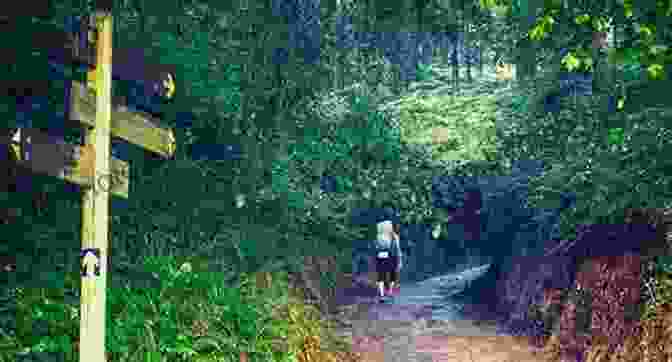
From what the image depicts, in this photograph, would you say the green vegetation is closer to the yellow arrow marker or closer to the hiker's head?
the yellow arrow marker

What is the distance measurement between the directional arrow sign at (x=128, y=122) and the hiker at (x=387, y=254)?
8.40 m

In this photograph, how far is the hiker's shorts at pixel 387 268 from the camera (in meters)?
13.6

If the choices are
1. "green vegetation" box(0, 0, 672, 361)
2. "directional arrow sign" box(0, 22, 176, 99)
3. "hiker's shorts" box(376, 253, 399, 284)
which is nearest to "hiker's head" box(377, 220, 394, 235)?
"hiker's shorts" box(376, 253, 399, 284)

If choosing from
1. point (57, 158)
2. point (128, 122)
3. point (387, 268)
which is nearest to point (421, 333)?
point (387, 268)

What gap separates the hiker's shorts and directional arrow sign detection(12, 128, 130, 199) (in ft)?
31.5

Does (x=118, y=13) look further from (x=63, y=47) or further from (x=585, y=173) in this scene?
(x=585, y=173)

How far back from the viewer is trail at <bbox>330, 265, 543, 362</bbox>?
9.16 meters

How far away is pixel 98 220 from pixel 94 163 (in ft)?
1.32

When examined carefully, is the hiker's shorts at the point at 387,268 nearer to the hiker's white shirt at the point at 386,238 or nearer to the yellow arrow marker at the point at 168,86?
the hiker's white shirt at the point at 386,238

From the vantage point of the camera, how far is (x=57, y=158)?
161 inches

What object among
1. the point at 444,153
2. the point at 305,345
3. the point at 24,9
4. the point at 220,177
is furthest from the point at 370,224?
the point at 24,9

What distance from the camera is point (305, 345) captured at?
24.0ft

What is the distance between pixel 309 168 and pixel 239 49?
5.90 m

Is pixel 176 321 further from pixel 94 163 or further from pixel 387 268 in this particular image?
pixel 387 268
